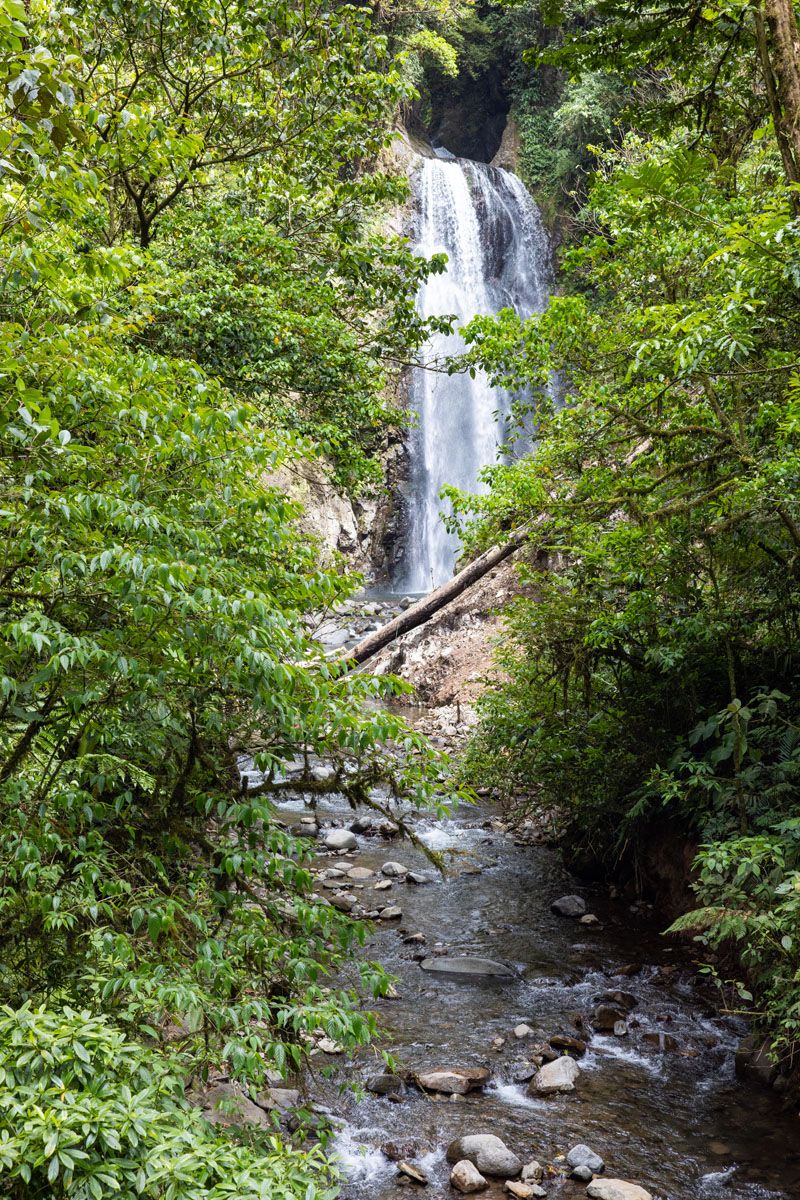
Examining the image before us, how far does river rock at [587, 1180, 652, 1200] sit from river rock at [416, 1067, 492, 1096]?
1.10m

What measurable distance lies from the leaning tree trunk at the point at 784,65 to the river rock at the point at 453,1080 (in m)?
5.77

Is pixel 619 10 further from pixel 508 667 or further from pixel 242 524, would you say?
pixel 508 667

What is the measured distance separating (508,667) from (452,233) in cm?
2403

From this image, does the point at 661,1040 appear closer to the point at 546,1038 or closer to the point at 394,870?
the point at 546,1038

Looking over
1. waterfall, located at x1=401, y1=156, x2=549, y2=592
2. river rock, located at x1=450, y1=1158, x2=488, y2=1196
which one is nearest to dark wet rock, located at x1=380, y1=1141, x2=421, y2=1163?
river rock, located at x1=450, y1=1158, x2=488, y2=1196

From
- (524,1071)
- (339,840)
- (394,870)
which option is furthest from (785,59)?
(339,840)

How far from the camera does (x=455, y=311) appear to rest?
27516mm

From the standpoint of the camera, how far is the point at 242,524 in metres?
3.89

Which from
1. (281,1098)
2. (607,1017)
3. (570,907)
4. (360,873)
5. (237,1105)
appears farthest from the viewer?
(360,873)

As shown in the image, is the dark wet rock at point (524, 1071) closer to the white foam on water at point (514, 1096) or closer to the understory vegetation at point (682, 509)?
the white foam on water at point (514, 1096)

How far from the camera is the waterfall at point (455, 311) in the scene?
28250 millimetres

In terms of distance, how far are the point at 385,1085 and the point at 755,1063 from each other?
2358mm

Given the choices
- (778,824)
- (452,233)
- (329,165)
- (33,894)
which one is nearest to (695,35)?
(329,165)

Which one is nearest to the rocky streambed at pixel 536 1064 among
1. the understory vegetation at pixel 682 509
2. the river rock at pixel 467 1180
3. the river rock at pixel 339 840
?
the river rock at pixel 467 1180
